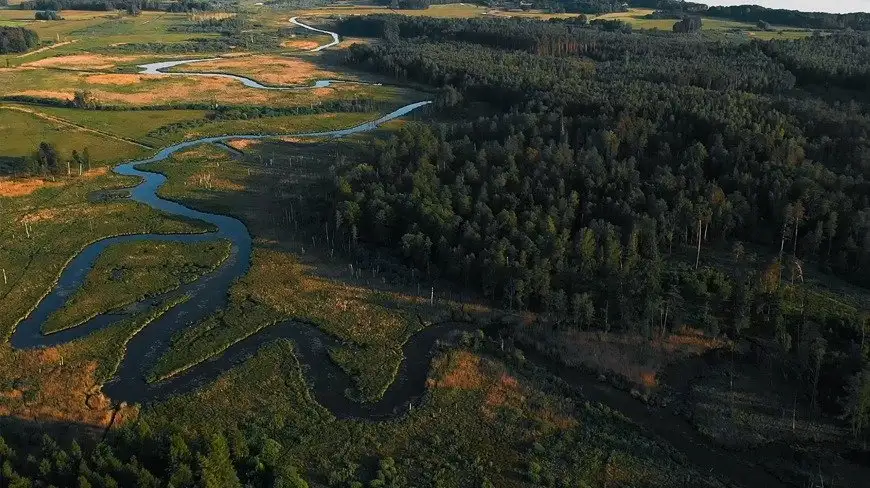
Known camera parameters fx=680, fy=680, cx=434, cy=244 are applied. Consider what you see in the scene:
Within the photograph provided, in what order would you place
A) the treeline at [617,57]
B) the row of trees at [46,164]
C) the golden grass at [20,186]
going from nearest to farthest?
the golden grass at [20,186] → the row of trees at [46,164] → the treeline at [617,57]

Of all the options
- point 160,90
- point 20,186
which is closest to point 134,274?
point 20,186

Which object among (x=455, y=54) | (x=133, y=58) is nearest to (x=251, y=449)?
(x=455, y=54)

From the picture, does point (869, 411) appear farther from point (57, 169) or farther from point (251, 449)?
point (57, 169)

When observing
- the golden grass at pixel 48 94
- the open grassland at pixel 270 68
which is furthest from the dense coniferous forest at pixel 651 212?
the golden grass at pixel 48 94

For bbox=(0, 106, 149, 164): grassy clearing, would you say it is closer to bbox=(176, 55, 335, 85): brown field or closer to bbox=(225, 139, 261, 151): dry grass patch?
bbox=(225, 139, 261, 151): dry grass patch

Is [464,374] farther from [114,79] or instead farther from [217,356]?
[114,79]

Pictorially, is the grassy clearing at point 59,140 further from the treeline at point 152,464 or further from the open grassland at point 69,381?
the treeline at point 152,464
